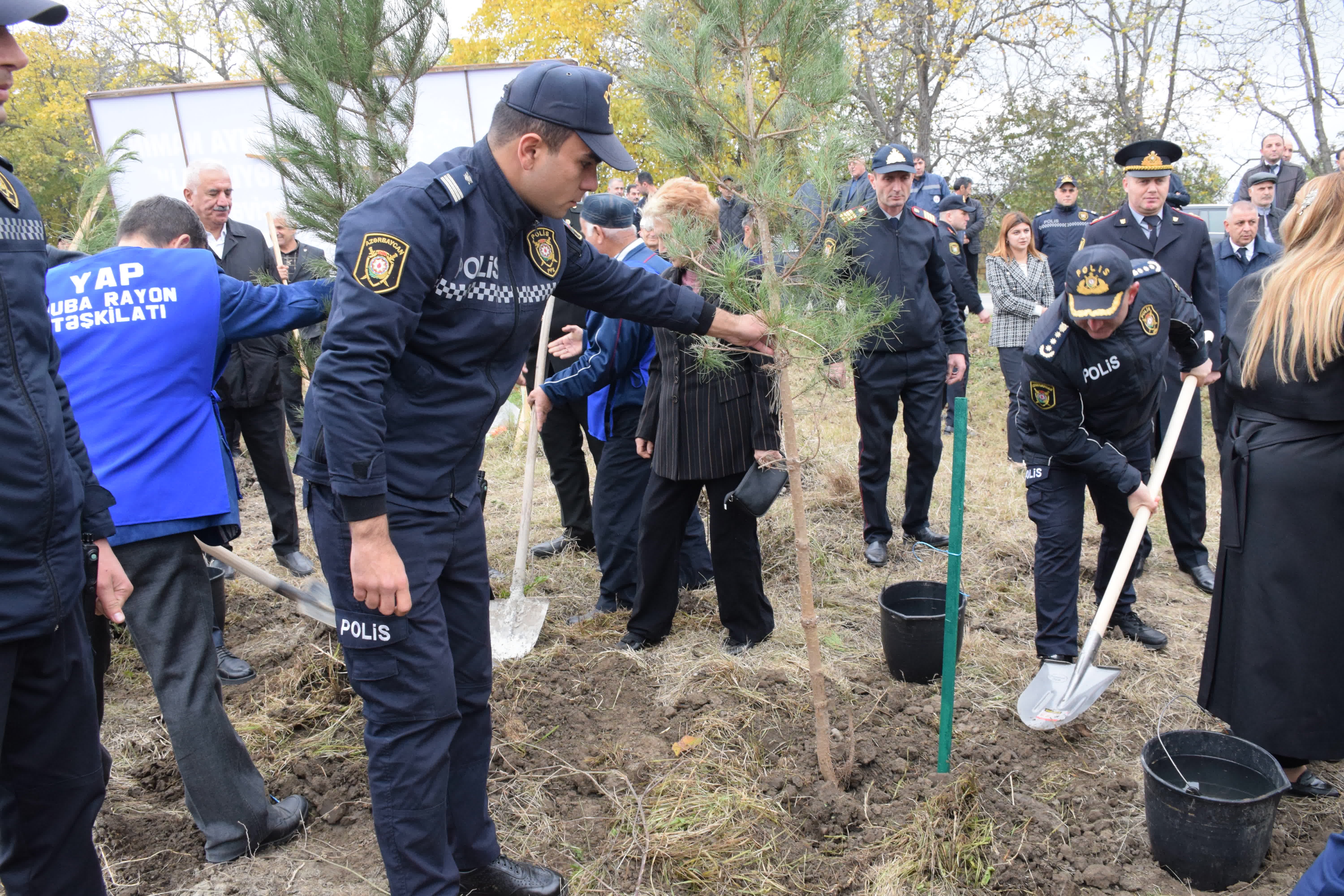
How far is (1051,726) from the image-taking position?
2.99m

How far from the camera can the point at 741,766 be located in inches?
116

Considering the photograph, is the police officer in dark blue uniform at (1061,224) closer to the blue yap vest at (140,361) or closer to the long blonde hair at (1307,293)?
the long blonde hair at (1307,293)

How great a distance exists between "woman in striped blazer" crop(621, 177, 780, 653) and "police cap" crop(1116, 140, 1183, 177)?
289 centimetres

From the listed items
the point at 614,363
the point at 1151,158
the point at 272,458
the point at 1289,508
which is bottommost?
the point at 272,458

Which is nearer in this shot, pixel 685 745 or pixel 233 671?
pixel 685 745

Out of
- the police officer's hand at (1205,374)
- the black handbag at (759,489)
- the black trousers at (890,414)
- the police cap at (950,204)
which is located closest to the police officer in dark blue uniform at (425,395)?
the black handbag at (759,489)

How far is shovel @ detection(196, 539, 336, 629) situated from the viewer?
316 cm

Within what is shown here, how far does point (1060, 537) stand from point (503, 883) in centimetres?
243

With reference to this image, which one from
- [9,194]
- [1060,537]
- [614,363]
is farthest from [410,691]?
[1060,537]

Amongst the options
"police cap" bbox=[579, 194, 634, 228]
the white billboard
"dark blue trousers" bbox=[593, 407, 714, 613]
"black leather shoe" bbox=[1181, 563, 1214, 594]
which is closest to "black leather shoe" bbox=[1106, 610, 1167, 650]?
"black leather shoe" bbox=[1181, 563, 1214, 594]

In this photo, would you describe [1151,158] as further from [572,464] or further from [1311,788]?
[572,464]

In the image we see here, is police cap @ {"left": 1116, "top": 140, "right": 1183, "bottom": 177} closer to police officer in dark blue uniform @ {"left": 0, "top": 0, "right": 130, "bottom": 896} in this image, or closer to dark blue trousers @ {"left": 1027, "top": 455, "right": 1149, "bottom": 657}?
dark blue trousers @ {"left": 1027, "top": 455, "right": 1149, "bottom": 657}

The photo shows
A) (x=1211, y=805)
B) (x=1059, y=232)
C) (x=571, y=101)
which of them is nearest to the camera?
(x=571, y=101)

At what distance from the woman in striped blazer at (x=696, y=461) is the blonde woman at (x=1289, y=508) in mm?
1518
